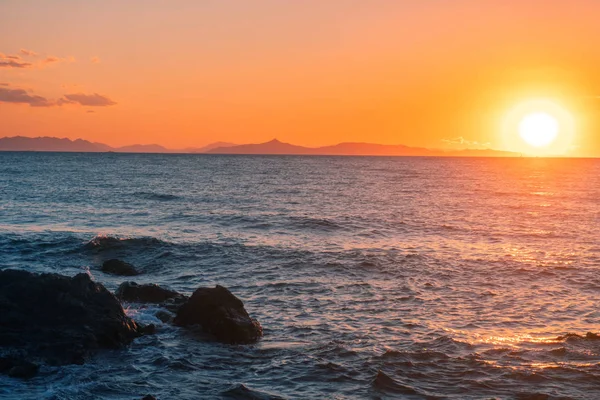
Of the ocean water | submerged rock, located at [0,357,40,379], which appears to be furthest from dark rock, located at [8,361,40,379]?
the ocean water

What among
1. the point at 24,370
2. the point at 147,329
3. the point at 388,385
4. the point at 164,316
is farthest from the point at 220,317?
the point at 388,385

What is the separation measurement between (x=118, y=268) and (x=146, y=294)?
7.03 meters

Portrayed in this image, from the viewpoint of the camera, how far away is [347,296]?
2378 cm

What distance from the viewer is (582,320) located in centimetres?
2039

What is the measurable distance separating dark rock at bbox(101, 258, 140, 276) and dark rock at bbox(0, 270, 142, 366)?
10294 mm

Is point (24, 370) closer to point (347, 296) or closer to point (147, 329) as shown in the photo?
point (147, 329)

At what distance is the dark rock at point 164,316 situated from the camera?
20.0 metres

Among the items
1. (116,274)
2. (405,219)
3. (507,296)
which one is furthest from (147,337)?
(405,219)

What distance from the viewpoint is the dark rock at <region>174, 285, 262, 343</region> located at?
59.7 ft

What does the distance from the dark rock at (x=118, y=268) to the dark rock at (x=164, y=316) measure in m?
8.61

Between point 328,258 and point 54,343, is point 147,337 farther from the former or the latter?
point 328,258

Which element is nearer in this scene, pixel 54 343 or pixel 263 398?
pixel 263 398

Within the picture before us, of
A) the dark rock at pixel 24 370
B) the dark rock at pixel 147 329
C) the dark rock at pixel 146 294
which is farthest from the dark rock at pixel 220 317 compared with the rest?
the dark rock at pixel 24 370

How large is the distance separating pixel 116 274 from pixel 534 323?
19.6 meters
